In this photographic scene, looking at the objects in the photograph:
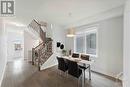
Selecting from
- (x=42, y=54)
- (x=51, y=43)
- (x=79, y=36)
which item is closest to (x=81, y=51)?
(x=79, y=36)

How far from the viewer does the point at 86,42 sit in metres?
7.00

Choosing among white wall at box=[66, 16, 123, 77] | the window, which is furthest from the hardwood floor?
the window

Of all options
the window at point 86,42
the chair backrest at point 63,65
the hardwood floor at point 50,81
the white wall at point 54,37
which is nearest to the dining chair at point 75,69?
the hardwood floor at point 50,81

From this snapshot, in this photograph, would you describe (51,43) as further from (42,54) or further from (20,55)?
(20,55)

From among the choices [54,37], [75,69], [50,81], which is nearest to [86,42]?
[54,37]

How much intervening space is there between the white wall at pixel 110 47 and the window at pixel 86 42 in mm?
571

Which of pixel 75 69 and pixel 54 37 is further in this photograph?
pixel 54 37

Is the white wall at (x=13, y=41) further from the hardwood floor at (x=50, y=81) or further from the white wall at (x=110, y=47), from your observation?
the white wall at (x=110, y=47)

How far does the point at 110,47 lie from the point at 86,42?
2007mm

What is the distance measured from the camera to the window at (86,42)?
6324mm

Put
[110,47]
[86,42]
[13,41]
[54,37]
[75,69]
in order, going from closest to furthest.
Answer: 1. [75,69]
2. [110,47]
3. [86,42]
4. [54,37]
5. [13,41]

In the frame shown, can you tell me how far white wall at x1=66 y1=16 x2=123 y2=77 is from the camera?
473cm

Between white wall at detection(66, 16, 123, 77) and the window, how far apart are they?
571 mm

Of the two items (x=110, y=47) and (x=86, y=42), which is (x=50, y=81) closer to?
(x=110, y=47)
